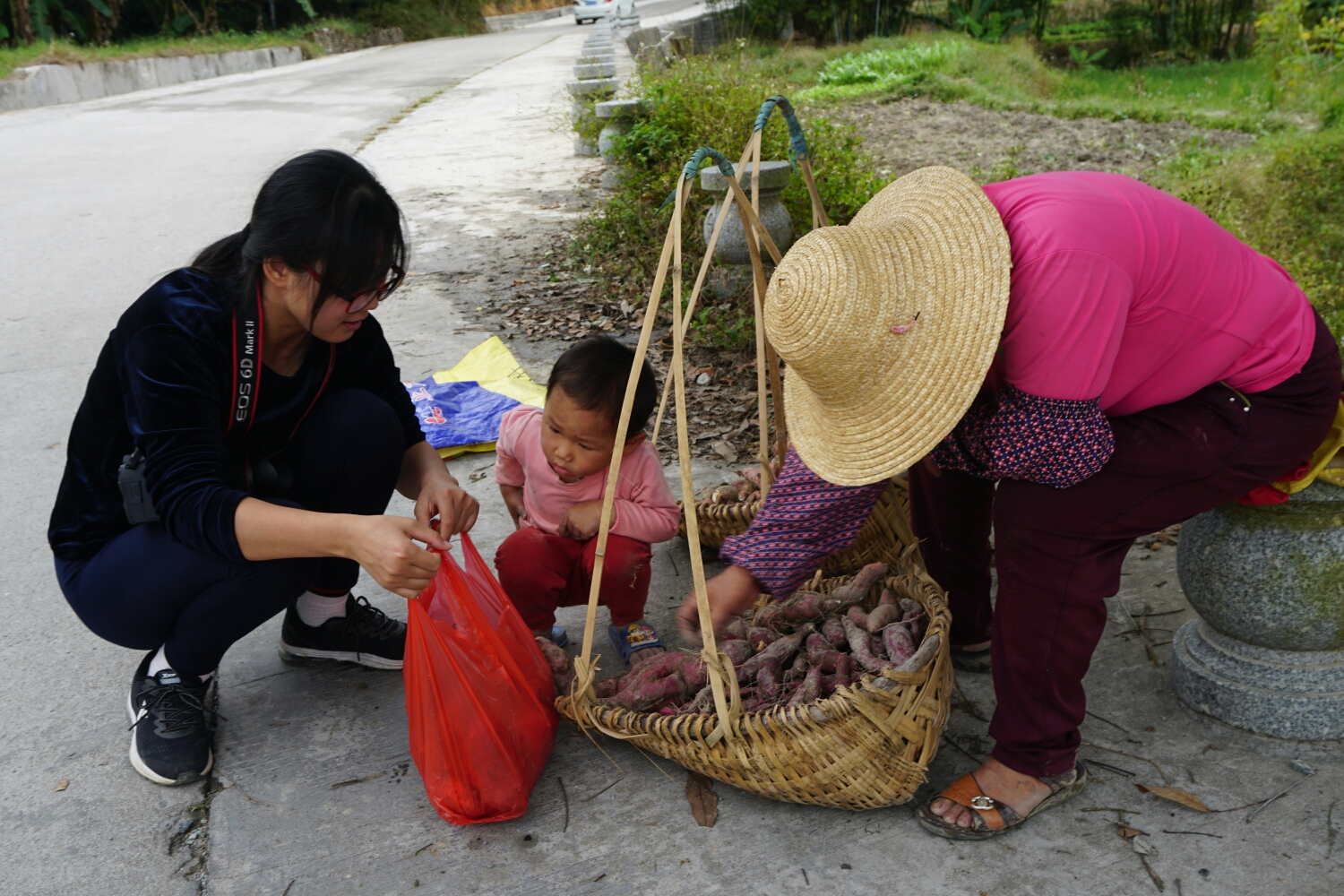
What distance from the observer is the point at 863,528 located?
8.29 feet

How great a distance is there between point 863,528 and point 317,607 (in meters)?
1.34

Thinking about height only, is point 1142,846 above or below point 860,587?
below

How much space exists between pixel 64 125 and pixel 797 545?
12.6 m

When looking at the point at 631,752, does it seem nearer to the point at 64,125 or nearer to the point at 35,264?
the point at 35,264

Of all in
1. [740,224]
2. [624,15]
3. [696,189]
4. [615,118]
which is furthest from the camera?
[624,15]

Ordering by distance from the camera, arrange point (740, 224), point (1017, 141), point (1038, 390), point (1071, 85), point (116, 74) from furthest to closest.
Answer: point (116, 74) < point (1071, 85) < point (1017, 141) < point (740, 224) < point (1038, 390)

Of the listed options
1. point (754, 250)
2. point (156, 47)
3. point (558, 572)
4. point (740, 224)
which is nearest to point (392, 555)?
point (558, 572)

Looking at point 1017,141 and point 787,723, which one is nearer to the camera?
point 787,723

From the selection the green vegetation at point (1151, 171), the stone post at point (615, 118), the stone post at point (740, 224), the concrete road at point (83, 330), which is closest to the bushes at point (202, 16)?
the concrete road at point (83, 330)

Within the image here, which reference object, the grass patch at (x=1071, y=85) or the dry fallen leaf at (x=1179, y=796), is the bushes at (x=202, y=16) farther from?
the dry fallen leaf at (x=1179, y=796)

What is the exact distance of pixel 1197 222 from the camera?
5.47 ft

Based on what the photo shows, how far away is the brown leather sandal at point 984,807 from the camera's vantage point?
180 centimetres

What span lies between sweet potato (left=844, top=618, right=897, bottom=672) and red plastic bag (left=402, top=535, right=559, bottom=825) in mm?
635

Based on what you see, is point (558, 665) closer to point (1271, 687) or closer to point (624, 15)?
point (1271, 687)
